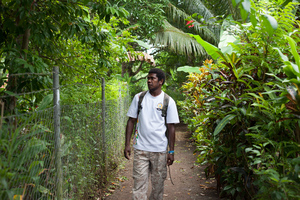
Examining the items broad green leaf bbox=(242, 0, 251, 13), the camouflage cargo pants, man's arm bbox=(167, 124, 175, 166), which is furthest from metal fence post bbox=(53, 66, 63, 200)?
broad green leaf bbox=(242, 0, 251, 13)

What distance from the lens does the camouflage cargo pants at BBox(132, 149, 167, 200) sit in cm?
387

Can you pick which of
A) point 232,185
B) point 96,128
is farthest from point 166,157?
point 96,128

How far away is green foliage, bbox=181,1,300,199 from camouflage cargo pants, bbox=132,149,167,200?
3.03 ft

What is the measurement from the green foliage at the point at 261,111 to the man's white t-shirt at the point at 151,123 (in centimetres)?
77

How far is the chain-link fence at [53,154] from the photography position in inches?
78.0

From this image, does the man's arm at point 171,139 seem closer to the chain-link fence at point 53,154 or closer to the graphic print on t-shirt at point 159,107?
the graphic print on t-shirt at point 159,107

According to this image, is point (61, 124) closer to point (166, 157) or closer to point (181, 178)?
point (166, 157)

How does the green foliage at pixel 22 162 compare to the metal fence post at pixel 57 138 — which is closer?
the green foliage at pixel 22 162

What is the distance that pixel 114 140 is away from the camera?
267 inches

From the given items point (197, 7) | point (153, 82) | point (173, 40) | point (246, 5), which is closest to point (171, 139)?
point (153, 82)

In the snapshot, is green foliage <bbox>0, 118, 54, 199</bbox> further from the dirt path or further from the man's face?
the dirt path

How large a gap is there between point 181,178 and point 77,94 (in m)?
3.33

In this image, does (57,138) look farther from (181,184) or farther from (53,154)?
(181,184)

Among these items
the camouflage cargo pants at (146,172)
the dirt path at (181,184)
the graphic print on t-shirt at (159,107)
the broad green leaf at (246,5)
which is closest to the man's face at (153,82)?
the graphic print on t-shirt at (159,107)
